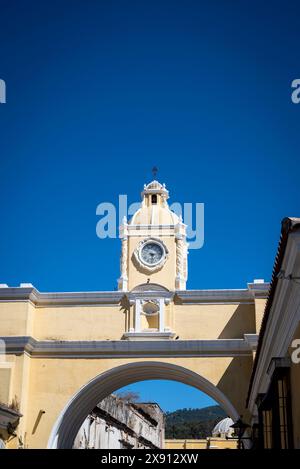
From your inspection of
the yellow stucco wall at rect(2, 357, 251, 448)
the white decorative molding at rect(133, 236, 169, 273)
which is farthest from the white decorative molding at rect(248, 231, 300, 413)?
the white decorative molding at rect(133, 236, 169, 273)

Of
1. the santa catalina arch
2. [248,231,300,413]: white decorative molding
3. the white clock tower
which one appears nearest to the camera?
[248,231,300,413]: white decorative molding

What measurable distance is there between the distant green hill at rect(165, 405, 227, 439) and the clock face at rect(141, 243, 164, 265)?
1235 inches

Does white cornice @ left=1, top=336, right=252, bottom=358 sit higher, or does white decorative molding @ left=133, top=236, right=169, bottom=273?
white decorative molding @ left=133, top=236, right=169, bottom=273

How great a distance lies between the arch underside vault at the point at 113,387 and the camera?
71.8 feet

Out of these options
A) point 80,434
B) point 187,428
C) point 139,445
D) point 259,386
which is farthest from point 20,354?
point 187,428

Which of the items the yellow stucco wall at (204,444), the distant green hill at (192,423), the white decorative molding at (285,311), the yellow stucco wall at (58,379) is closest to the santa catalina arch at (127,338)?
the yellow stucco wall at (58,379)

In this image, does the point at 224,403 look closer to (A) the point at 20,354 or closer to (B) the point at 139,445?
(A) the point at 20,354

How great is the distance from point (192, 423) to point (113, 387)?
1933 inches

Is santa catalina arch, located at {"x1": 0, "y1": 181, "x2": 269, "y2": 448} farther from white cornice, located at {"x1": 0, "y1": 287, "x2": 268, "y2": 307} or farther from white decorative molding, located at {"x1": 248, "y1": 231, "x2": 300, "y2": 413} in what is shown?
white decorative molding, located at {"x1": 248, "y1": 231, "x2": 300, "y2": 413}

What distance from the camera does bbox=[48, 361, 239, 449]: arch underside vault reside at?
21.9 meters

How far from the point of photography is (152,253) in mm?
23375

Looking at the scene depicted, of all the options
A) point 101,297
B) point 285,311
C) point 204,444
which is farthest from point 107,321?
point 204,444

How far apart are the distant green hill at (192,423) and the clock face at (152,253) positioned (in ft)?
103

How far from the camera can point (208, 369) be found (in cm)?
2194
